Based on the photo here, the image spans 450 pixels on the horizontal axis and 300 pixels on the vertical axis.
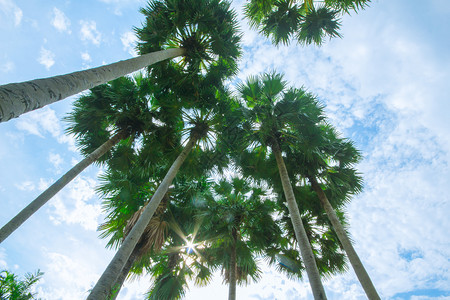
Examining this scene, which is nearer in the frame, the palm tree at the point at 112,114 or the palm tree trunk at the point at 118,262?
the palm tree trunk at the point at 118,262

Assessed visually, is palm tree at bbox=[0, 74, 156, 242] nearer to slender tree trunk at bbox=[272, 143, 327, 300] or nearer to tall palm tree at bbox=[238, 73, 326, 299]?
tall palm tree at bbox=[238, 73, 326, 299]

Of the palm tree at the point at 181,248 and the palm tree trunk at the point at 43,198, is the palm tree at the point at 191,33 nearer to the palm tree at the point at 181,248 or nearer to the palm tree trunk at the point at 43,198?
the palm tree trunk at the point at 43,198

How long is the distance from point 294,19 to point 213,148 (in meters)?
5.53

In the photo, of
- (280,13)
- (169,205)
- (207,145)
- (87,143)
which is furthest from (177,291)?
(280,13)

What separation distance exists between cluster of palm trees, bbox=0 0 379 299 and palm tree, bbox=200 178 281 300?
4cm

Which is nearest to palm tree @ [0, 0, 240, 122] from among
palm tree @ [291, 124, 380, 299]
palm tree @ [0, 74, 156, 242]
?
palm tree @ [0, 74, 156, 242]

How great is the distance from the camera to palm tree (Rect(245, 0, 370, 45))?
7.47 metres

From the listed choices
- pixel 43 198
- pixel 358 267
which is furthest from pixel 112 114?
pixel 358 267

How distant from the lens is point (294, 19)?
7.80 m

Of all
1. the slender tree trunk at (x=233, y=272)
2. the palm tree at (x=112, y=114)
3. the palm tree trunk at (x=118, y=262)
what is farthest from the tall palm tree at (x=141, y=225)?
the slender tree trunk at (x=233, y=272)

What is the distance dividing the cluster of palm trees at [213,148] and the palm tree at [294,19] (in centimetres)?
3

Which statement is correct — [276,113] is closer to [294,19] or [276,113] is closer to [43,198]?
[294,19]

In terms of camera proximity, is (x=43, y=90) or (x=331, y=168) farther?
(x=331, y=168)

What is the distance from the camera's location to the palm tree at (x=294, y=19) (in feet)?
24.5
